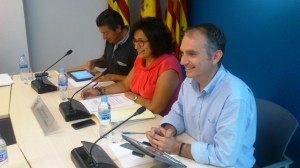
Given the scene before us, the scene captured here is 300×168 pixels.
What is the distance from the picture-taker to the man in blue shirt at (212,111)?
3.98 ft

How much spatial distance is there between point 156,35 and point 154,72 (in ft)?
0.83

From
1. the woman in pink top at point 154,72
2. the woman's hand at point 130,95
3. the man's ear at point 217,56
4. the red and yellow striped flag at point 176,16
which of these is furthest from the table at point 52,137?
the red and yellow striped flag at point 176,16

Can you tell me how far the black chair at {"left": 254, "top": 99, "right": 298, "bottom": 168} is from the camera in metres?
1.46

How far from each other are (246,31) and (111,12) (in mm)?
1167

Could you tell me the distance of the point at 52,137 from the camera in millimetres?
1466

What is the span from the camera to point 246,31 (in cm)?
241

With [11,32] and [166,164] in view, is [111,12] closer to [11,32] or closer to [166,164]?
[11,32]

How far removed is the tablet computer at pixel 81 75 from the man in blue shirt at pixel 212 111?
121cm

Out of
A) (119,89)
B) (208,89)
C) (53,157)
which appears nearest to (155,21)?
(119,89)

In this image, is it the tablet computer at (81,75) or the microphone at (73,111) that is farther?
the tablet computer at (81,75)

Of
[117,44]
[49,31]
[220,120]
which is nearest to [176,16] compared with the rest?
[117,44]

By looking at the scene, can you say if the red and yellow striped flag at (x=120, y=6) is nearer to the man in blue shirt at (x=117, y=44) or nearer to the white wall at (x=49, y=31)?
the white wall at (x=49, y=31)

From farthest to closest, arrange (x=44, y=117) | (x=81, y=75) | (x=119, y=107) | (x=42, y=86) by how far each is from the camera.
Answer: (x=81, y=75)
(x=42, y=86)
(x=119, y=107)
(x=44, y=117)

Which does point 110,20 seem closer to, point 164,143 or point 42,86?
point 42,86
